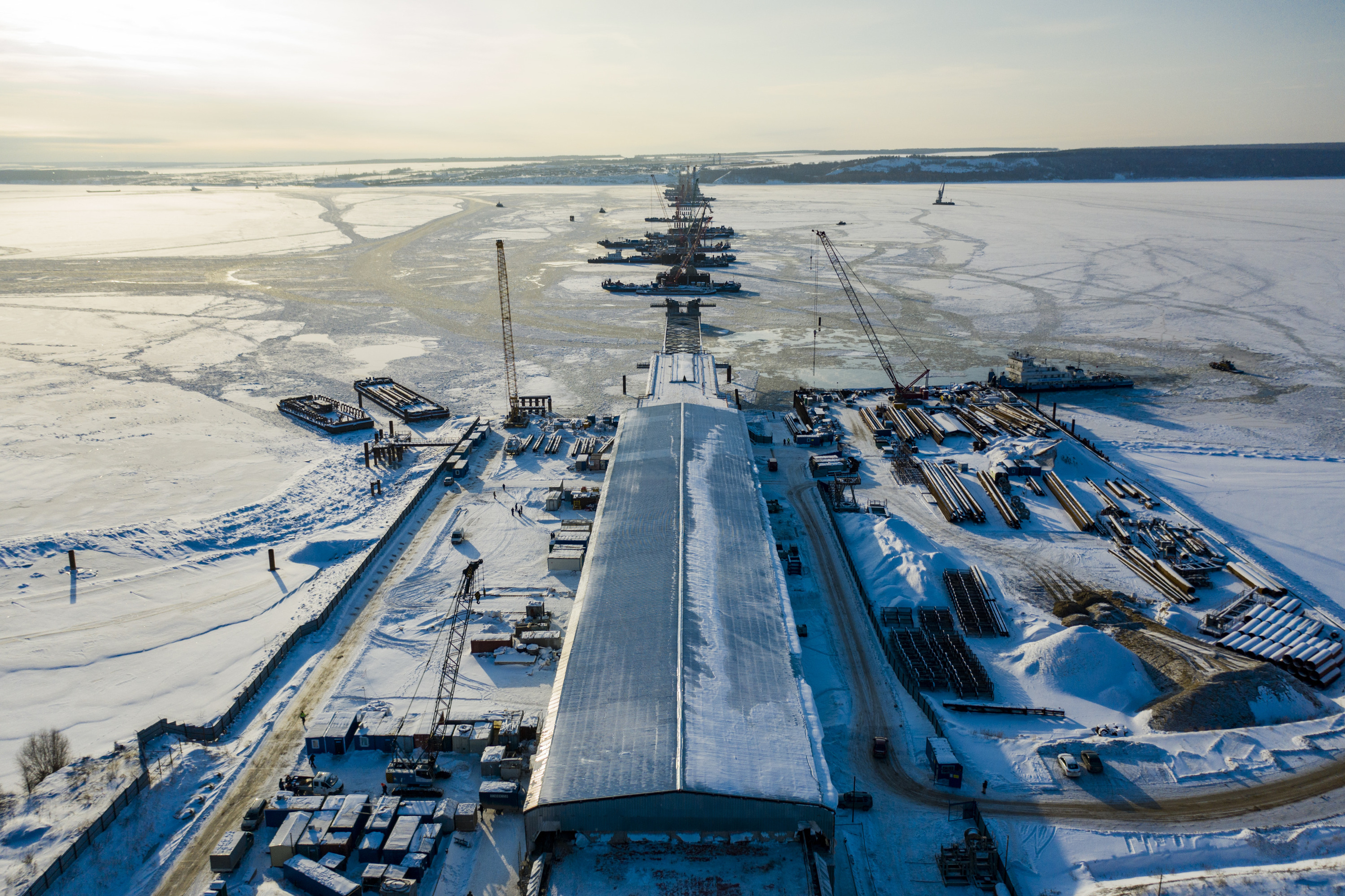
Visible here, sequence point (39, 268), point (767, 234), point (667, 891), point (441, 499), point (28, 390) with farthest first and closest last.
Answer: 1. point (767, 234)
2. point (39, 268)
3. point (28, 390)
4. point (441, 499)
5. point (667, 891)

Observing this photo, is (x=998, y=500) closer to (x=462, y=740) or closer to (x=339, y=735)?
(x=462, y=740)

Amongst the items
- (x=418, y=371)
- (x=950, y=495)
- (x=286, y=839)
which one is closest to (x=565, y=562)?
(x=286, y=839)

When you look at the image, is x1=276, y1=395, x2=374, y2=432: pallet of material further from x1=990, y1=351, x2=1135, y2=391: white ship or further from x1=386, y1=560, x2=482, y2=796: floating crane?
x1=990, y1=351, x2=1135, y2=391: white ship

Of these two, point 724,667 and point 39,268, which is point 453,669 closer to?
point 724,667

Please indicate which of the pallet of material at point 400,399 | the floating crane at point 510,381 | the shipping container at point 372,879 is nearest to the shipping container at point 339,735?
the shipping container at point 372,879

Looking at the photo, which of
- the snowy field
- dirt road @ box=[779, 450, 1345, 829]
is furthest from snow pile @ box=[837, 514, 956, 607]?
dirt road @ box=[779, 450, 1345, 829]

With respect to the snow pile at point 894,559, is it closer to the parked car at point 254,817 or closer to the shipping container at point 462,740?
the shipping container at point 462,740

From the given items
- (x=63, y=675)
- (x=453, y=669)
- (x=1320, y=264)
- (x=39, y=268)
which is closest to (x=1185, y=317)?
(x=1320, y=264)

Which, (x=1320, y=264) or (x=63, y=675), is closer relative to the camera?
(x=63, y=675)
